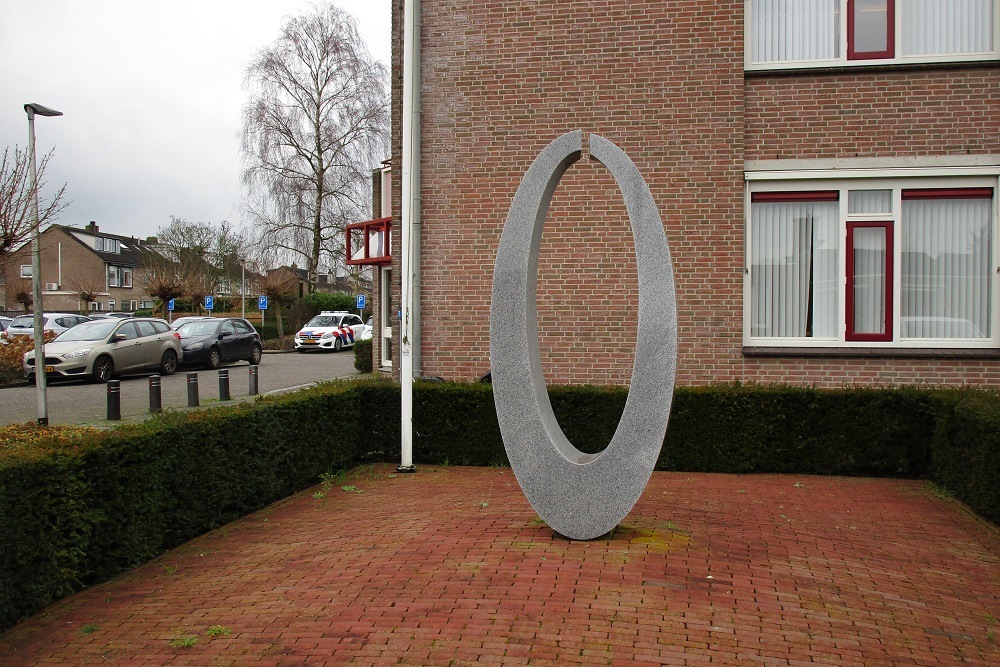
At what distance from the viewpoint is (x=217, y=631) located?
4.95m

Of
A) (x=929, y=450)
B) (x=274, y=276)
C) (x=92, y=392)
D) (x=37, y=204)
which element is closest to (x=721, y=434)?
(x=929, y=450)

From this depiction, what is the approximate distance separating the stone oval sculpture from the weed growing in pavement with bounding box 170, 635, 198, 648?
2616 mm

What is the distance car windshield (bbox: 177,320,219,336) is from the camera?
85.8 ft

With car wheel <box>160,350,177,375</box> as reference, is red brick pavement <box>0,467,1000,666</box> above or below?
below

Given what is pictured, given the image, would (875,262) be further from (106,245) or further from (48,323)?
(106,245)

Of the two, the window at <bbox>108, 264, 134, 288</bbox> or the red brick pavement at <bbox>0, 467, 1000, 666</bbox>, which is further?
the window at <bbox>108, 264, 134, 288</bbox>

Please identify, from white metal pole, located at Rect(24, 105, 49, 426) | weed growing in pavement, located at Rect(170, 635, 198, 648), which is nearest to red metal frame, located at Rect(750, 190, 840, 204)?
weed growing in pavement, located at Rect(170, 635, 198, 648)

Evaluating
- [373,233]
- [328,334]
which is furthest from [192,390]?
[328,334]

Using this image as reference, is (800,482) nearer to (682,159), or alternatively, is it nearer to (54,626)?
(682,159)

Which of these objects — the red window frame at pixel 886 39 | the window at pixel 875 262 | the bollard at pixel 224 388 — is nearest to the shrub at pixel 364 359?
the bollard at pixel 224 388

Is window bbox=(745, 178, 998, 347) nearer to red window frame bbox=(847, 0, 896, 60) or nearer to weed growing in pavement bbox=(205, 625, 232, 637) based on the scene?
red window frame bbox=(847, 0, 896, 60)

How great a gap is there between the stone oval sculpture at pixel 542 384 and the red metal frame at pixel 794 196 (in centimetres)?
634

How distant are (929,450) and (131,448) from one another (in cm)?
815

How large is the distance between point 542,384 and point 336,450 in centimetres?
373
